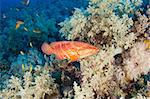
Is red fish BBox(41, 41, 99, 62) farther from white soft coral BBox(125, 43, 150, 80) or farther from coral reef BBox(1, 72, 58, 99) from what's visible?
white soft coral BBox(125, 43, 150, 80)

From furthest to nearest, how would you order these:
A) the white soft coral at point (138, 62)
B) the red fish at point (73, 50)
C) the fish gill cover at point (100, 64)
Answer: the white soft coral at point (138, 62), the fish gill cover at point (100, 64), the red fish at point (73, 50)

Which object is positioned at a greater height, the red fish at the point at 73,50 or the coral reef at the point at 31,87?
the red fish at the point at 73,50

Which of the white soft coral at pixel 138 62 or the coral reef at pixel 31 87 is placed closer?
the coral reef at pixel 31 87

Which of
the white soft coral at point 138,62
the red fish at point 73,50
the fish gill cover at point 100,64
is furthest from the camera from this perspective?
the white soft coral at point 138,62

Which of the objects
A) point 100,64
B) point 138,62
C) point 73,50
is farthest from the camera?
point 138,62

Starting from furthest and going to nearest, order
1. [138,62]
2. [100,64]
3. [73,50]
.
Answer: [138,62], [100,64], [73,50]

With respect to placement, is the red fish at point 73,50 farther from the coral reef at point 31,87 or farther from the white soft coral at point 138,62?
the white soft coral at point 138,62

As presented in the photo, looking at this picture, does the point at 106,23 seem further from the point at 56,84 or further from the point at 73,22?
the point at 56,84

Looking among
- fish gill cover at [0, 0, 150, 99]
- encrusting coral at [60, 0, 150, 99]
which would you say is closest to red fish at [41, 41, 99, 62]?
fish gill cover at [0, 0, 150, 99]

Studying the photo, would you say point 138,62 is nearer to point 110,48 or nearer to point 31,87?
point 110,48

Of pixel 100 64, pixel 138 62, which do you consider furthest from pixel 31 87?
pixel 138 62

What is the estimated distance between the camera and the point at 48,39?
230 inches

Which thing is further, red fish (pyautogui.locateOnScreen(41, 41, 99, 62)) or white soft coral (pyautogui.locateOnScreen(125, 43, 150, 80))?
white soft coral (pyautogui.locateOnScreen(125, 43, 150, 80))

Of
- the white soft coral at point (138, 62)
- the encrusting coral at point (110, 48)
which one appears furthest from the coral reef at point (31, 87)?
the white soft coral at point (138, 62)
